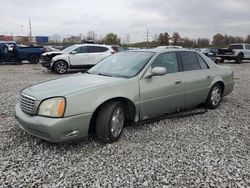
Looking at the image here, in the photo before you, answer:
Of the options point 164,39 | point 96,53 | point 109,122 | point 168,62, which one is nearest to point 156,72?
point 168,62

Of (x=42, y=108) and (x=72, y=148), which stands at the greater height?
(x=42, y=108)

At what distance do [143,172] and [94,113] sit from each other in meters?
1.15

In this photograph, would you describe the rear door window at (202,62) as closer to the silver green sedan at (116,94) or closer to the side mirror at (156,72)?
the silver green sedan at (116,94)

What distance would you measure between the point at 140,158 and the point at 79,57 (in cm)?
1048

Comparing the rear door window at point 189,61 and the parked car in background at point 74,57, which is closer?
the rear door window at point 189,61

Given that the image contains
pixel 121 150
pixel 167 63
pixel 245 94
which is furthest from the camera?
pixel 245 94

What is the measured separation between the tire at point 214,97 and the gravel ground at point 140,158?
996mm

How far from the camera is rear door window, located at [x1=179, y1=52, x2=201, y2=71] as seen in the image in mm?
5012

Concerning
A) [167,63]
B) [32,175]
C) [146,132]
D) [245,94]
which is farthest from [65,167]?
[245,94]

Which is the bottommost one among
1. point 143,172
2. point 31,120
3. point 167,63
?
point 143,172

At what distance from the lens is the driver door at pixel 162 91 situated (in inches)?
162

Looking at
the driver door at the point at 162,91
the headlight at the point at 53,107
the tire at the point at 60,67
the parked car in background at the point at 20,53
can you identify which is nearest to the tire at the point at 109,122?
the driver door at the point at 162,91

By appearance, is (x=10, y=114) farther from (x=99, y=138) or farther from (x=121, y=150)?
(x=121, y=150)

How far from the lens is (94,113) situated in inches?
143
